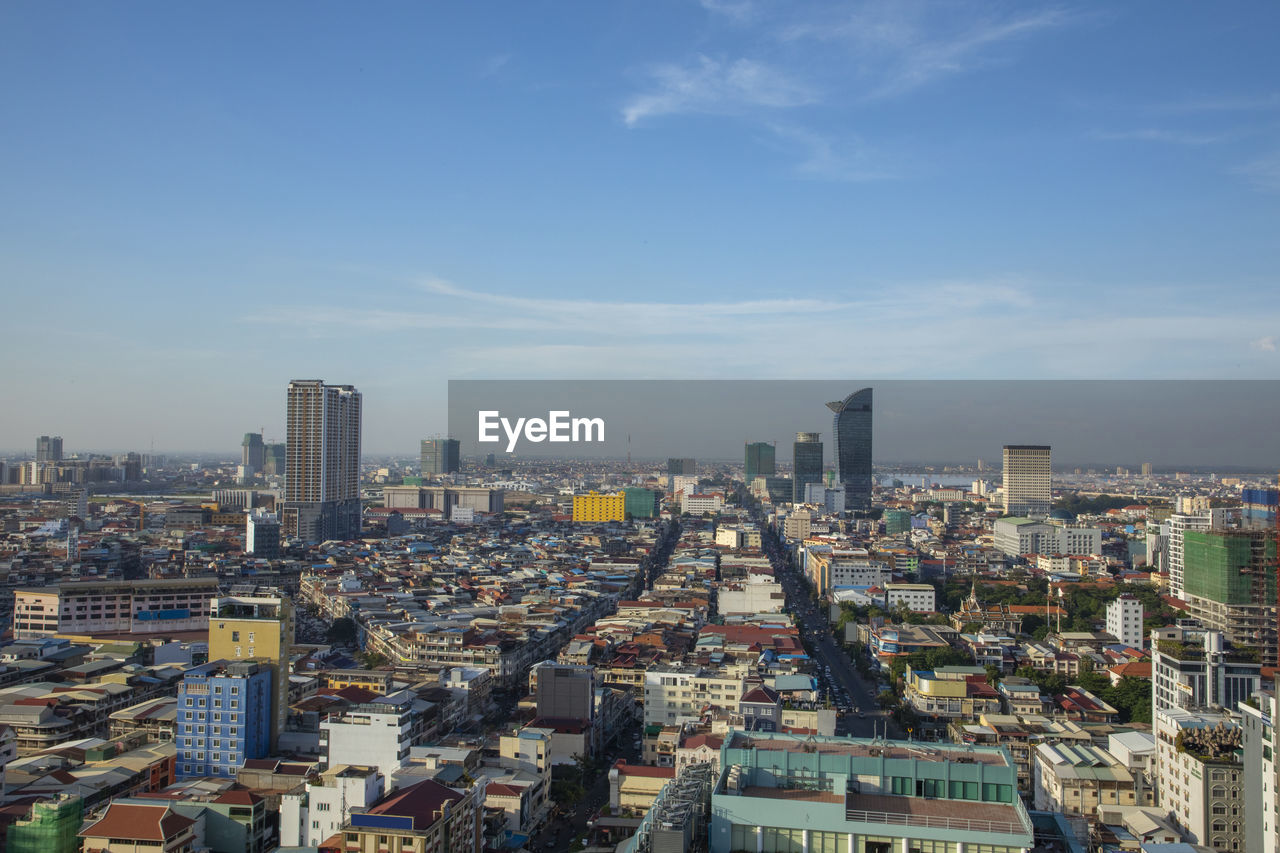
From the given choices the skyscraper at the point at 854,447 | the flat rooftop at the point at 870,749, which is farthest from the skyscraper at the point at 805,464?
the flat rooftop at the point at 870,749

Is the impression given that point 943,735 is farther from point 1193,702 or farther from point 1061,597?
point 1061,597

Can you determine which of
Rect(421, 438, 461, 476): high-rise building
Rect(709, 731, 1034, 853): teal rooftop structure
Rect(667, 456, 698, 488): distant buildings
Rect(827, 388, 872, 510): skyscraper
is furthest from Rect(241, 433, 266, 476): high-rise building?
Rect(709, 731, 1034, 853): teal rooftop structure

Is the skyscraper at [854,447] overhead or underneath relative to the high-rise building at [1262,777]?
overhead

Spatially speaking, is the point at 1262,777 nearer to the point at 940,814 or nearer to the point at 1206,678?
the point at 940,814

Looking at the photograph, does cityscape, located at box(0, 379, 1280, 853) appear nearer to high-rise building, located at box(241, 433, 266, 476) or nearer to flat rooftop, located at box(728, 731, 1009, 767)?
flat rooftop, located at box(728, 731, 1009, 767)

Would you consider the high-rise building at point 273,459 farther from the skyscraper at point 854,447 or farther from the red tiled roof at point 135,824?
the red tiled roof at point 135,824

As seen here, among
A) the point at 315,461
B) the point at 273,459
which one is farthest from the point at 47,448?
the point at 315,461
